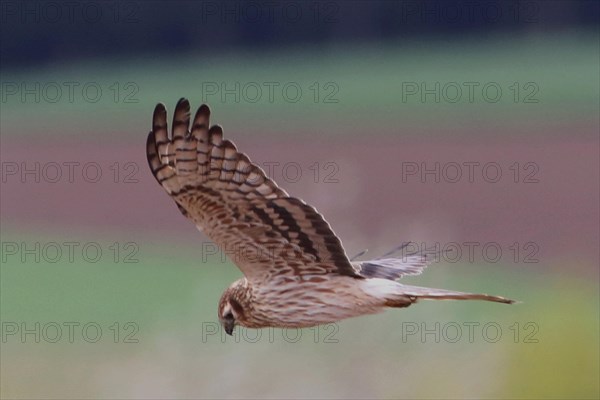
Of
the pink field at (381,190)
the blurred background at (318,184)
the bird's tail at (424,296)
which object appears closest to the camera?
the bird's tail at (424,296)

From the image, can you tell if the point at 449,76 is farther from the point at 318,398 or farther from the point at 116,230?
the point at 318,398

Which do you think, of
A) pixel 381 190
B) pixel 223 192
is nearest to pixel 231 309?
pixel 223 192

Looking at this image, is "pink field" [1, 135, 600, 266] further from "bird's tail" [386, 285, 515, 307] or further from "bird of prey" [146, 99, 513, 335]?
"bird's tail" [386, 285, 515, 307]

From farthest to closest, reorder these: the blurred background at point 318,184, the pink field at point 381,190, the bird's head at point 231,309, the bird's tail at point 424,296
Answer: the pink field at point 381,190 < the blurred background at point 318,184 < the bird's head at point 231,309 < the bird's tail at point 424,296

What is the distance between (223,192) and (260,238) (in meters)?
0.33

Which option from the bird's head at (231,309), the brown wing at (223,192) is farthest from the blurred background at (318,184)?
the brown wing at (223,192)

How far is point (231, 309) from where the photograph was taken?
20.7ft

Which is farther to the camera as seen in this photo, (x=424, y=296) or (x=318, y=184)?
(x=318, y=184)

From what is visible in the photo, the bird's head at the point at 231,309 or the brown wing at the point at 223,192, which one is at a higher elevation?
the brown wing at the point at 223,192

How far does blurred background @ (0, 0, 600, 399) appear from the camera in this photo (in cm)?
1468

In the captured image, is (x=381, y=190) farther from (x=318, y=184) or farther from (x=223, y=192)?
(x=223, y=192)

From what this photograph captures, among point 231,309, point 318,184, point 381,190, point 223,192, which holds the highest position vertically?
point 223,192

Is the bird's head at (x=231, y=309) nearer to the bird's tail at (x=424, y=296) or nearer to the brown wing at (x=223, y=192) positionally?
the brown wing at (x=223, y=192)

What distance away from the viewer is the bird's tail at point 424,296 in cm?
567
